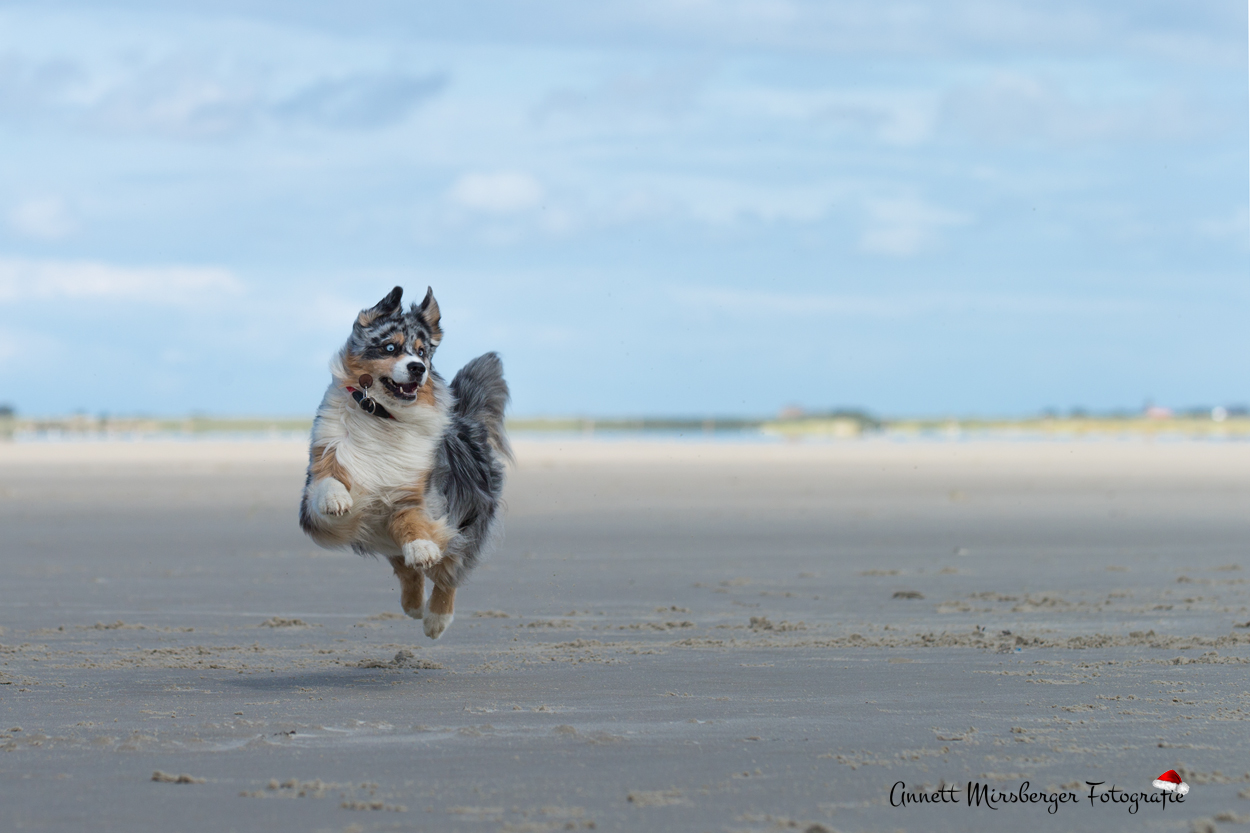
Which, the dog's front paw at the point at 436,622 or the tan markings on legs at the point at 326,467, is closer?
the tan markings on legs at the point at 326,467

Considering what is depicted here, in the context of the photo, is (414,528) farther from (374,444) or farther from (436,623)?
(436,623)

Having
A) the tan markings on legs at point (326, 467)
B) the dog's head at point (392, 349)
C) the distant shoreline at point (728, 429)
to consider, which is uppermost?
the distant shoreline at point (728, 429)

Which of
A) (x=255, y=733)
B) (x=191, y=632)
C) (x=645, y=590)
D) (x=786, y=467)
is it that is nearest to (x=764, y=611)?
(x=645, y=590)

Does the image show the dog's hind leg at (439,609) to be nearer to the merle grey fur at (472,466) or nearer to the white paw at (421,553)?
the merle grey fur at (472,466)

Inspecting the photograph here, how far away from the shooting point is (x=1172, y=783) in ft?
17.3

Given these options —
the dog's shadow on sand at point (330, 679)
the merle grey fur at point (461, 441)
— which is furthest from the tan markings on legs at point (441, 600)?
the dog's shadow on sand at point (330, 679)

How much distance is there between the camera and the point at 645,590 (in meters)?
11.8

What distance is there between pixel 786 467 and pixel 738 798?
28129mm

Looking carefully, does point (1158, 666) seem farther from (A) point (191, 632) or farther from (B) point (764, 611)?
(A) point (191, 632)

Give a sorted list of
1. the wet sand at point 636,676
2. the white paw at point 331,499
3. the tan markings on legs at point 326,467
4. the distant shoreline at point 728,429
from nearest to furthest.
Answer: the wet sand at point 636,676 → the white paw at point 331,499 → the tan markings on legs at point 326,467 → the distant shoreline at point 728,429

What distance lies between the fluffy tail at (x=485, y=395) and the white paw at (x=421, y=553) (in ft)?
3.71

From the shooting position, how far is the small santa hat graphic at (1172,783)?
17.1 ft

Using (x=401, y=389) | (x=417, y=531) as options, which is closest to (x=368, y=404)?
(x=401, y=389)

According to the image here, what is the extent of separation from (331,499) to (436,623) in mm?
1245
